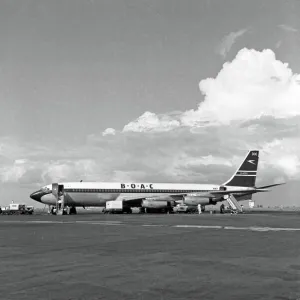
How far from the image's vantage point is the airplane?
5725cm

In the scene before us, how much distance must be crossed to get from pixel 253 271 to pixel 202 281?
1.60 metres

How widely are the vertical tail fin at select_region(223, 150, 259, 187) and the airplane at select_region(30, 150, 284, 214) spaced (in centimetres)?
110

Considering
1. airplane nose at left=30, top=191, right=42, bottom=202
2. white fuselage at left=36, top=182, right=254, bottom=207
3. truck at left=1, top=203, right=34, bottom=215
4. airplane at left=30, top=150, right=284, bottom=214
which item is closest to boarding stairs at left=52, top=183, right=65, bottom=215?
airplane at left=30, top=150, right=284, bottom=214

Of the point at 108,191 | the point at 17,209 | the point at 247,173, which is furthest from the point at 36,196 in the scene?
the point at 247,173

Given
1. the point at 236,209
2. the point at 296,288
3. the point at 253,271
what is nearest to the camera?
the point at 296,288

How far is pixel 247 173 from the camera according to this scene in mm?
69312

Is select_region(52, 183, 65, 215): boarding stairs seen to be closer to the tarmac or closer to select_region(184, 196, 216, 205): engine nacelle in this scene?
select_region(184, 196, 216, 205): engine nacelle

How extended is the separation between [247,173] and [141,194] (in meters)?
21.1

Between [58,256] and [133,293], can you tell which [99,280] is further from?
[58,256]

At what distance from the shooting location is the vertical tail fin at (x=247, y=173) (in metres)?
68.8

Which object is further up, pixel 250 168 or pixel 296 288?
pixel 250 168

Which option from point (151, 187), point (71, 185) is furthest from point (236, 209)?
point (71, 185)

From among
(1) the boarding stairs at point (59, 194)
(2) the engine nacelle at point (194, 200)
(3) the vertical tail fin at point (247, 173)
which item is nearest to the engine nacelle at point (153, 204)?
(2) the engine nacelle at point (194, 200)

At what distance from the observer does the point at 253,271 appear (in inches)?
317
